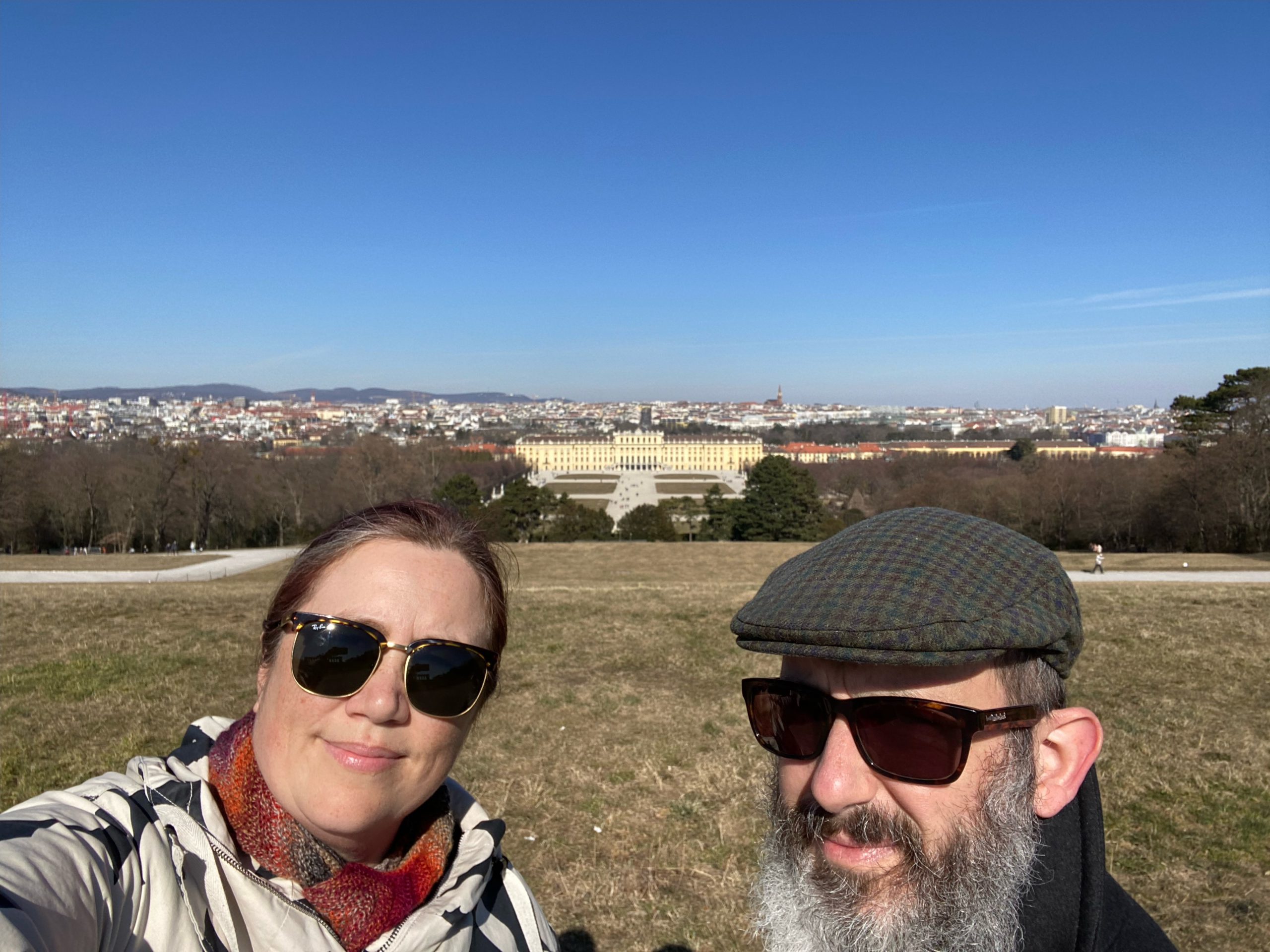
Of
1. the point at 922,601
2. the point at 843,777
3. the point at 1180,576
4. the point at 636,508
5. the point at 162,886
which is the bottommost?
the point at 636,508

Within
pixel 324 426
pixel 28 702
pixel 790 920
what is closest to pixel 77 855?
pixel 790 920

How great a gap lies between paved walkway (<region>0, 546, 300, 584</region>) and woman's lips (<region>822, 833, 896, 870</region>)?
14692 mm

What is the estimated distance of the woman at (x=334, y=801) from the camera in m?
1.18

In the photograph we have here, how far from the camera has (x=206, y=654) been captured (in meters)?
7.54

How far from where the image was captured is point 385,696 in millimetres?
1509

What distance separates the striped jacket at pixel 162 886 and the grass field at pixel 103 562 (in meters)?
19.6

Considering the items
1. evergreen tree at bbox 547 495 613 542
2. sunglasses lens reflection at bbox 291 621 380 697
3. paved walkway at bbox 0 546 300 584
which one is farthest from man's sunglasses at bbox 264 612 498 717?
evergreen tree at bbox 547 495 613 542

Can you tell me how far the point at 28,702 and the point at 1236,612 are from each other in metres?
11.7

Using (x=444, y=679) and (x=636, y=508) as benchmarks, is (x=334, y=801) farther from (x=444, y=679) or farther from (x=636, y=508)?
(x=636, y=508)

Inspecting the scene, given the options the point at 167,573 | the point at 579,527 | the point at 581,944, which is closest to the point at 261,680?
the point at 581,944

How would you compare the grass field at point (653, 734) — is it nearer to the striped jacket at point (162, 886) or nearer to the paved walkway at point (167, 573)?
the striped jacket at point (162, 886)

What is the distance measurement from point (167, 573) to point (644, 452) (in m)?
94.5

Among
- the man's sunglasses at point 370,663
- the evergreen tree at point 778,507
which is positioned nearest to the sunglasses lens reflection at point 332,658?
the man's sunglasses at point 370,663

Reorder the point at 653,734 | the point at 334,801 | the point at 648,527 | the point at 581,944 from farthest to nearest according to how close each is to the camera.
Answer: the point at 648,527 < the point at 653,734 < the point at 581,944 < the point at 334,801
